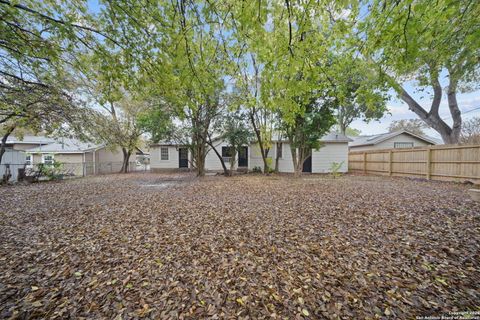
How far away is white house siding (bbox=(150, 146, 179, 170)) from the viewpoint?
62.5 ft

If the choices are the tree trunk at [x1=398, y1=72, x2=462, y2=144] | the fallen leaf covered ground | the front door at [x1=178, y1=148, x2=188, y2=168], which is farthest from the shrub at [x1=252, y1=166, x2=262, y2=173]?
the fallen leaf covered ground

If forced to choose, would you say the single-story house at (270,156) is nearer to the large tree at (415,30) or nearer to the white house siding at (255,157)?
the white house siding at (255,157)

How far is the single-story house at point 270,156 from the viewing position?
1514cm

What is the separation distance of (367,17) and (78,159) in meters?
21.7

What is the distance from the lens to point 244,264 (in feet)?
7.79

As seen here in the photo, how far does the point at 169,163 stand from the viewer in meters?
19.1

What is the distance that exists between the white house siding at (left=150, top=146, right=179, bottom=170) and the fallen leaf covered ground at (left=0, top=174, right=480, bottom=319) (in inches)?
581

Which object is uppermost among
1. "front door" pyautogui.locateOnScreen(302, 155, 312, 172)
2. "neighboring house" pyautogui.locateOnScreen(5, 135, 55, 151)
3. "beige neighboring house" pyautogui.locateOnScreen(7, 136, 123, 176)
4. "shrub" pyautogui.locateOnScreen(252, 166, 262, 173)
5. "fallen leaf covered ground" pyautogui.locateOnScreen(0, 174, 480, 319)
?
"neighboring house" pyautogui.locateOnScreen(5, 135, 55, 151)

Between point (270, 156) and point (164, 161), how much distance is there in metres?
10.6

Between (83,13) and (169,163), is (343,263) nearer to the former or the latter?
(83,13)

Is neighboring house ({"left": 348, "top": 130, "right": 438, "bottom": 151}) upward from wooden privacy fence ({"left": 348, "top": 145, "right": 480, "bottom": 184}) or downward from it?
upward

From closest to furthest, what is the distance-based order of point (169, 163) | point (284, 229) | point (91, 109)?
point (284, 229) → point (91, 109) → point (169, 163)

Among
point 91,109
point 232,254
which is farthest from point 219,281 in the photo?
point 91,109

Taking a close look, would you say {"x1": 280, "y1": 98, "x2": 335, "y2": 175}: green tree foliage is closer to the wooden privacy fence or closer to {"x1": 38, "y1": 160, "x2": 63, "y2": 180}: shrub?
the wooden privacy fence
